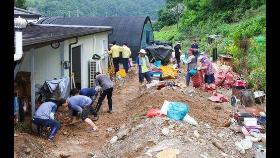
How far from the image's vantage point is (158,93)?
12.5 m

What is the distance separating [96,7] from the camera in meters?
91.2

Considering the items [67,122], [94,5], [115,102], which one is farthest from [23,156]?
[94,5]

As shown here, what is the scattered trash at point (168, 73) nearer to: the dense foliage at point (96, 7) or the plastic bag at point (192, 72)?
the plastic bag at point (192, 72)

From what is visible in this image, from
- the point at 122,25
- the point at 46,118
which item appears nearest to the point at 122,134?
the point at 46,118

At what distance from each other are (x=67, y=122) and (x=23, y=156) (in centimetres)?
314

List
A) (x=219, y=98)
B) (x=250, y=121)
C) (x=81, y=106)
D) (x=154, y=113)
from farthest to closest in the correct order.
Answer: (x=219, y=98), (x=81, y=106), (x=250, y=121), (x=154, y=113)

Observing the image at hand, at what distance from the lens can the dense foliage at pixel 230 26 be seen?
56.9ft

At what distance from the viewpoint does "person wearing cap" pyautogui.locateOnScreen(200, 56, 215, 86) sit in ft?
→ 45.4

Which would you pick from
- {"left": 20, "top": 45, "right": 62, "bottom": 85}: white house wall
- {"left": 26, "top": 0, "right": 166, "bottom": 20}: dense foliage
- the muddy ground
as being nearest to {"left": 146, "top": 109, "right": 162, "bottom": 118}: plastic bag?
the muddy ground

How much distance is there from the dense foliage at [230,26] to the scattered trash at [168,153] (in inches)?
348

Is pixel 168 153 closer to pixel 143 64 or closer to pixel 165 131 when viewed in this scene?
pixel 165 131

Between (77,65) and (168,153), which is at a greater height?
(77,65)

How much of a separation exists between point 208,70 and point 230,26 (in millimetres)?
19012
